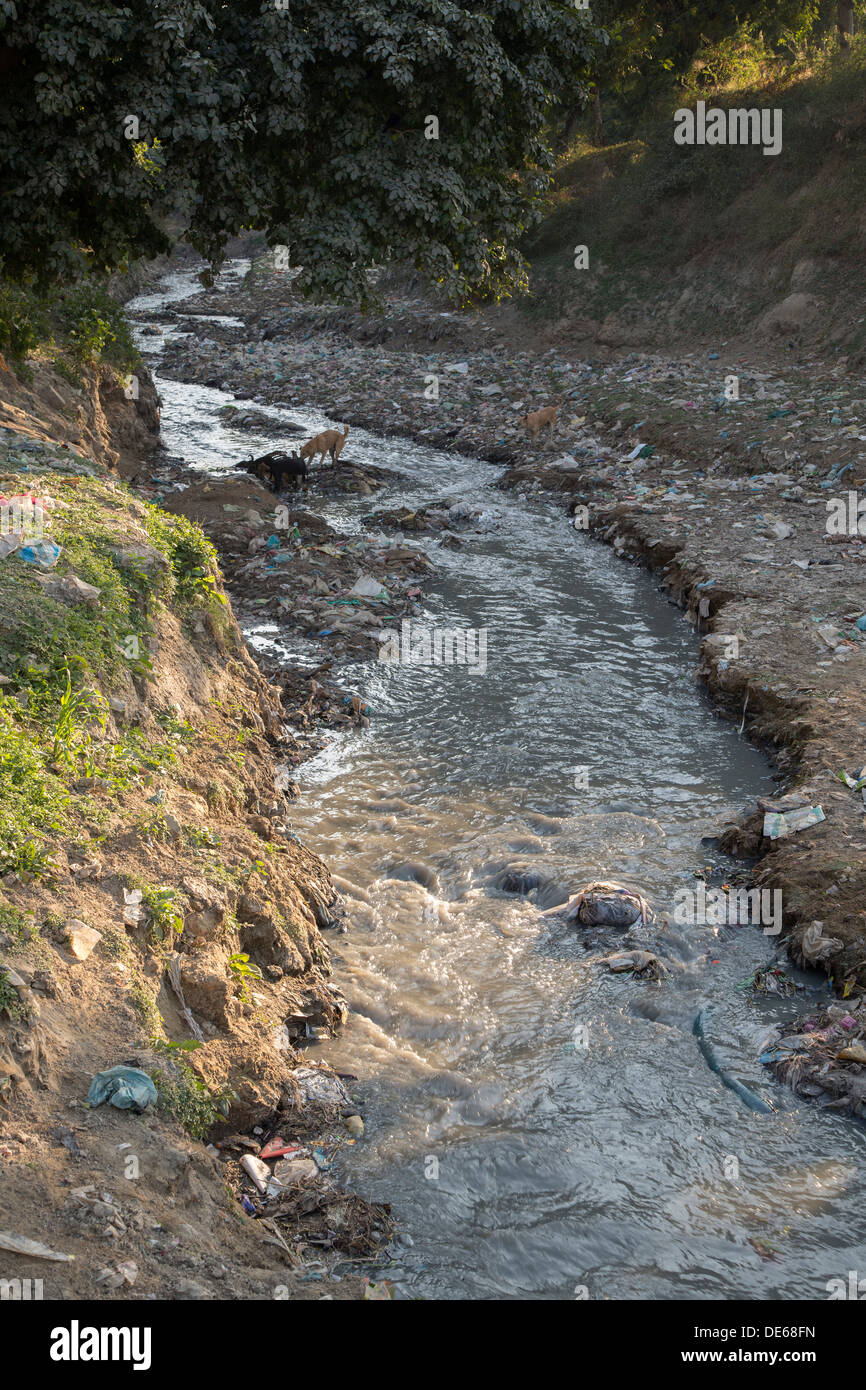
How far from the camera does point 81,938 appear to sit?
3645 mm

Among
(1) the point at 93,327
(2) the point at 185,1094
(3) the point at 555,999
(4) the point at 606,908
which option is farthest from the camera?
(1) the point at 93,327

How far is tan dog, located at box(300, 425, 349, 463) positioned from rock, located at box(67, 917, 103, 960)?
40.0 ft

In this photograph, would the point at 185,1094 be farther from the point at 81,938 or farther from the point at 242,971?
the point at 242,971

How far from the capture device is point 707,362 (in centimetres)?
1819

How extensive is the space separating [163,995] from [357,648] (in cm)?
599

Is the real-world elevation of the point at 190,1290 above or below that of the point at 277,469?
below

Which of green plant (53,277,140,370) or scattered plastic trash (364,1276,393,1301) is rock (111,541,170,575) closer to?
scattered plastic trash (364,1276,393,1301)

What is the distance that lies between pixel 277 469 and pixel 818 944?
11084 millimetres

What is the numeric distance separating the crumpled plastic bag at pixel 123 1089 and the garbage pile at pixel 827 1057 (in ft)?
9.39

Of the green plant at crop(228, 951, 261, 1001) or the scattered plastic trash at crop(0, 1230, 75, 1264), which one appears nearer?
the scattered plastic trash at crop(0, 1230, 75, 1264)

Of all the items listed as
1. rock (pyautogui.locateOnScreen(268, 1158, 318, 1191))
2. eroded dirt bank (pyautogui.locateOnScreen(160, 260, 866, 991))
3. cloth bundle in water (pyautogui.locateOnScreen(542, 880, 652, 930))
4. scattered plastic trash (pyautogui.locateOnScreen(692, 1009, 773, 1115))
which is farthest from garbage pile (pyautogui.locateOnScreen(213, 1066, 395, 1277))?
eroded dirt bank (pyautogui.locateOnScreen(160, 260, 866, 991))

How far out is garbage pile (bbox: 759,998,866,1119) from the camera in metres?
4.50

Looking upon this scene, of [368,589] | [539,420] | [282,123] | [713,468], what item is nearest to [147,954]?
[282,123]
